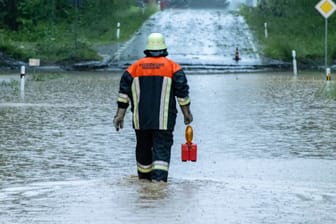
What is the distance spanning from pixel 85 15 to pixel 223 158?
155 feet

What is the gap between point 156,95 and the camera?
12.3 metres

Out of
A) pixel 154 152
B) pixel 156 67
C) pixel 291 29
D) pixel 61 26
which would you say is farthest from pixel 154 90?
pixel 61 26

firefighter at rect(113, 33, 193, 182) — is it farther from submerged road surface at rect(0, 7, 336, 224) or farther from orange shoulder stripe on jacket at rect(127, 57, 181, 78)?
submerged road surface at rect(0, 7, 336, 224)

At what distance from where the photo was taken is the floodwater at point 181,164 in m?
10.4

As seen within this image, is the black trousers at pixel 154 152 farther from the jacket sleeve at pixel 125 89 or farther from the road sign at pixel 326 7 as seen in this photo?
the road sign at pixel 326 7

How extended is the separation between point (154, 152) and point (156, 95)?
2.02 ft

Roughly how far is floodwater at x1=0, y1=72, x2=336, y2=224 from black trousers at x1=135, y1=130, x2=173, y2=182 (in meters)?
0.19

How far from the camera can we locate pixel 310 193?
11.9 metres

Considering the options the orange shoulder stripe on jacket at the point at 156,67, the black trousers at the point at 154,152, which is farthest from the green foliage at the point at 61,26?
the orange shoulder stripe on jacket at the point at 156,67

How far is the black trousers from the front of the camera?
1236cm

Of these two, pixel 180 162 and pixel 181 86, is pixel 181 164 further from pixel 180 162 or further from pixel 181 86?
pixel 181 86

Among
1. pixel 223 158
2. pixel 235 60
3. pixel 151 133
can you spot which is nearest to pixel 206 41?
pixel 235 60

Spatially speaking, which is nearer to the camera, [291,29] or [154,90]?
[154,90]

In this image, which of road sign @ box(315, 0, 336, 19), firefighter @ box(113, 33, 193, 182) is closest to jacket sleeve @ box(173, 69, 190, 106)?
firefighter @ box(113, 33, 193, 182)
